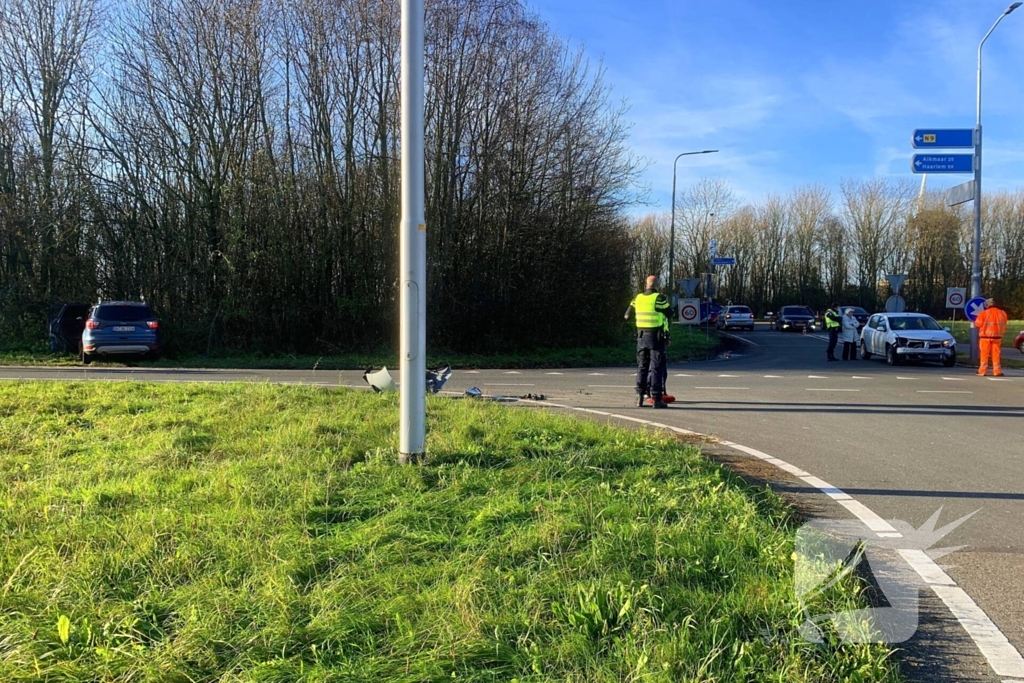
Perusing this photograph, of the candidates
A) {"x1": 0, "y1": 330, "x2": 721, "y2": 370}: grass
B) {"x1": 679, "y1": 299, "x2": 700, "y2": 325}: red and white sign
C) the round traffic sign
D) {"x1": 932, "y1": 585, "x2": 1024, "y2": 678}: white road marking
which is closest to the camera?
{"x1": 932, "y1": 585, "x2": 1024, "y2": 678}: white road marking

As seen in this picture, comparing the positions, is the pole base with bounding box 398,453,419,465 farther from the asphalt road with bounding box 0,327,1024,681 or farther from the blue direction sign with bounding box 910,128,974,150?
the blue direction sign with bounding box 910,128,974,150

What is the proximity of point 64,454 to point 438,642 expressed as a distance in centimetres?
528

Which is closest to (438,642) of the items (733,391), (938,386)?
(733,391)

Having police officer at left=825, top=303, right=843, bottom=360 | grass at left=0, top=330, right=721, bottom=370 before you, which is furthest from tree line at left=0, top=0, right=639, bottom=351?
police officer at left=825, top=303, right=843, bottom=360

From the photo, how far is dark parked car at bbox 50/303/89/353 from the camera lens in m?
20.8

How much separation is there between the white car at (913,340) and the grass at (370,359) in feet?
17.4

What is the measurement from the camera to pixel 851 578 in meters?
3.85

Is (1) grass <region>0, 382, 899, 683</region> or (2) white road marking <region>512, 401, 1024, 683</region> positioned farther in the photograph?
(2) white road marking <region>512, 401, 1024, 683</region>

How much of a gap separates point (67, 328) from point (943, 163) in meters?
25.6

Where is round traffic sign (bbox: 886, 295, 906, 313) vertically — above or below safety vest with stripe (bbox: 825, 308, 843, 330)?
above

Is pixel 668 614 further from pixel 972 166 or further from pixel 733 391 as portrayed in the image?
pixel 972 166

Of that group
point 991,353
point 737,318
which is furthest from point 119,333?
point 737,318

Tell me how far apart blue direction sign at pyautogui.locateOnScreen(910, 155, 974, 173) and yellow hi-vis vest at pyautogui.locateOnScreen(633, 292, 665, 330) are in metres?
14.5

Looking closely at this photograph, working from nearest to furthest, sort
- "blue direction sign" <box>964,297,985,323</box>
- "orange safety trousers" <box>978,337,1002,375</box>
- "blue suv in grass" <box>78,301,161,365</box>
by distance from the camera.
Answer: "orange safety trousers" <box>978,337,1002,375</box>, "blue suv in grass" <box>78,301,161,365</box>, "blue direction sign" <box>964,297,985,323</box>
